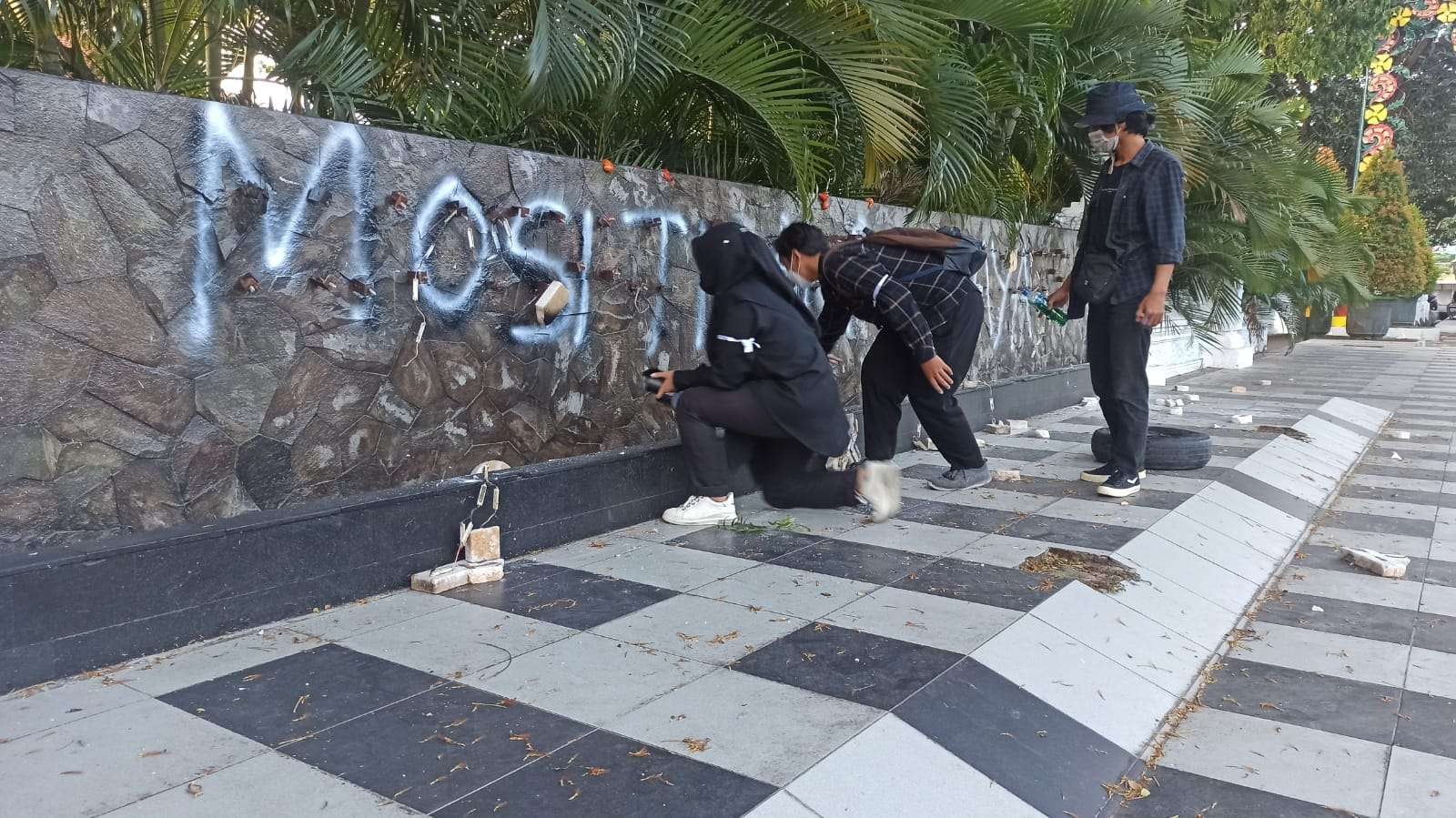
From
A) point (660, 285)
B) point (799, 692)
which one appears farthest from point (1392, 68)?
point (799, 692)

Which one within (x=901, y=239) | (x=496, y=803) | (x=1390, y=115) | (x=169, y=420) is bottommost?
(x=496, y=803)

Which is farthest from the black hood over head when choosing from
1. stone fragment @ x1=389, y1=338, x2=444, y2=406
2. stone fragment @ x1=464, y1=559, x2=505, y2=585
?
stone fragment @ x1=464, y1=559, x2=505, y2=585

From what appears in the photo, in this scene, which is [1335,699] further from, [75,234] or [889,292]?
[75,234]

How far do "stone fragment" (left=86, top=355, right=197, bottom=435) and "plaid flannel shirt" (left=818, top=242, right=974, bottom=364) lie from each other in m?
2.87

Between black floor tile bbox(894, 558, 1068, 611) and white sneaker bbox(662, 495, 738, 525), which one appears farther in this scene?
white sneaker bbox(662, 495, 738, 525)

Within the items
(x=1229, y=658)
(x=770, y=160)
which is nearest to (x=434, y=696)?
(x=1229, y=658)

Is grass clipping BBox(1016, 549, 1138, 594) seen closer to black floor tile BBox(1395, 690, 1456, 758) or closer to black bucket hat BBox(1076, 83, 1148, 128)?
black floor tile BBox(1395, 690, 1456, 758)

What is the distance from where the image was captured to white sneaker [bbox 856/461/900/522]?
4707 millimetres

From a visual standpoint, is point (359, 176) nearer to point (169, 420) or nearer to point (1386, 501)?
point (169, 420)

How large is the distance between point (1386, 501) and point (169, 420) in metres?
6.59

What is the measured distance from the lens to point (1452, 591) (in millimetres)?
4305

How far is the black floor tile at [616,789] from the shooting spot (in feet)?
7.00

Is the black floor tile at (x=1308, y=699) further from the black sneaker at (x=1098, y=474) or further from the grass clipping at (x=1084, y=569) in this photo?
the black sneaker at (x=1098, y=474)

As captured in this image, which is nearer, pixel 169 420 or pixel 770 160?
pixel 169 420
